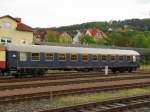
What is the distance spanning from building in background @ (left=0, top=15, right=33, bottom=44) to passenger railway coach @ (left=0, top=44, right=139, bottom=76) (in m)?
20.8

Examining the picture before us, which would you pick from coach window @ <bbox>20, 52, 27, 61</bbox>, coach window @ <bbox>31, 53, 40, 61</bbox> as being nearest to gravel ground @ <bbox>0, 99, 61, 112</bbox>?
coach window @ <bbox>20, 52, 27, 61</bbox>

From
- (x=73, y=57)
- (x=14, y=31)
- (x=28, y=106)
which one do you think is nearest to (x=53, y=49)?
(x=73, y=57)

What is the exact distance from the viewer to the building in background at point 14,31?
2430 inches

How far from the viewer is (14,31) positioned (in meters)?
63.2

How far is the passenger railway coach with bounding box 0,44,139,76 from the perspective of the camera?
3434 centimetres

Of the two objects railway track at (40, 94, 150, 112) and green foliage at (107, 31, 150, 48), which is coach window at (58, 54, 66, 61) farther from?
green foliage at (107, 31, 150, 48)

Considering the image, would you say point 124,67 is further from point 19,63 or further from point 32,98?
point 32,98

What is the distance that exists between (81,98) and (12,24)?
45.4 meters

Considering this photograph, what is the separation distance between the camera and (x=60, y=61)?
1529 inches

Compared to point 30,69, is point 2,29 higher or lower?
Result: higher

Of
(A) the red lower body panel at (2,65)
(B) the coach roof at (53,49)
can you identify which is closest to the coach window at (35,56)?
(B) the coach roof at (53,49)

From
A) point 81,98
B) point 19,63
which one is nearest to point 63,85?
point 81,98

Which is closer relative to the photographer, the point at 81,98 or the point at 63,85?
the point at 81,98

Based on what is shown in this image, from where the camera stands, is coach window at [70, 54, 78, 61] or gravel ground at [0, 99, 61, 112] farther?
coach window at [70, 54, 78, 61]
